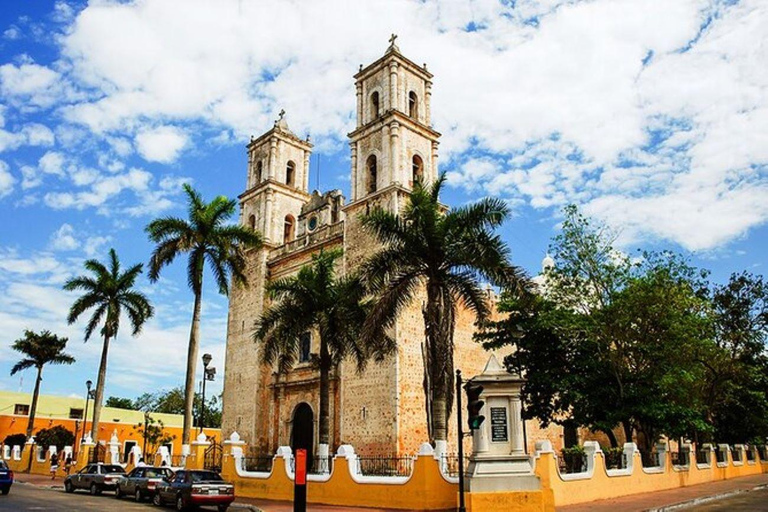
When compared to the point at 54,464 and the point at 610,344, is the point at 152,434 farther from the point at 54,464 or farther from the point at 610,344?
the point at 610,344

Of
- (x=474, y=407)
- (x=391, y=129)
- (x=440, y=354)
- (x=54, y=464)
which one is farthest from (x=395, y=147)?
(x=54, y=464)

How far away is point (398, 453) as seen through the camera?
23047 mm

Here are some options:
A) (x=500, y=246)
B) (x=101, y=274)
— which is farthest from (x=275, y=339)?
(x=101, y=274)

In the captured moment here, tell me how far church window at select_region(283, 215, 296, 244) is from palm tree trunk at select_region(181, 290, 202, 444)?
11422mm

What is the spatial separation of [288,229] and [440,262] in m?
19.4

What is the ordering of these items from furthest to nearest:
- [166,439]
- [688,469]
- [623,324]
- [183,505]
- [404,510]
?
[166,439] → [688,469] → [623,324] → [183,505] → [404,510]

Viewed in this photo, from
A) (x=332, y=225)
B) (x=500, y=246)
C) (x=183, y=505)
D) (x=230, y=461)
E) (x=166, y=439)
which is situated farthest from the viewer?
(x=166, y=439)

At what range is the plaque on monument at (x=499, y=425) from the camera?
12.5 m

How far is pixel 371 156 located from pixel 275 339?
34.8 feet

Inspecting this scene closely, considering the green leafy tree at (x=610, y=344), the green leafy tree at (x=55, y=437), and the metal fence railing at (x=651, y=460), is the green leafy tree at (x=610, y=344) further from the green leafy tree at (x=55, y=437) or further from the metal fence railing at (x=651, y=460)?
the green leafy tree at (x=55, y=437)

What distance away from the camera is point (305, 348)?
96.5 feet

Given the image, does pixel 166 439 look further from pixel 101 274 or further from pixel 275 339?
pixel 275 339

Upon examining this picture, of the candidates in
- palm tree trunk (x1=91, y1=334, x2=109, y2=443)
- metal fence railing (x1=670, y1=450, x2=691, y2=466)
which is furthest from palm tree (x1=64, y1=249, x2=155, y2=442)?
metal fence railing (x1=670, y1=450, x2=691, y2=466)

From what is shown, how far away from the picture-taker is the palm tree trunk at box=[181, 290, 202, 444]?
22.0m
